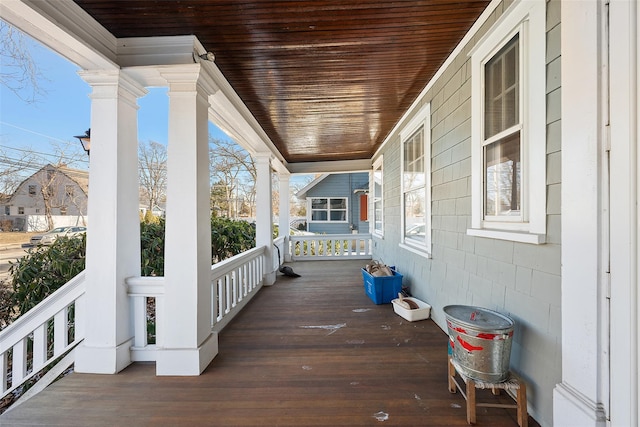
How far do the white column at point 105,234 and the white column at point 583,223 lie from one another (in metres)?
2.93

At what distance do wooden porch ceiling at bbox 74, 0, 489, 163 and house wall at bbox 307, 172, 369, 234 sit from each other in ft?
23.8

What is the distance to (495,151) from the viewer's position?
1938 mm

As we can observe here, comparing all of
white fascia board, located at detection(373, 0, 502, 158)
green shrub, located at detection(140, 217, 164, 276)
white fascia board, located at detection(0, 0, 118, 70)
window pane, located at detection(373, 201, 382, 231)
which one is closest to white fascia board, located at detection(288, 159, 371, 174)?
window pane, located at detection(373, 201, 382, 231)

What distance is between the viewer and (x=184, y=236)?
6.79 ft

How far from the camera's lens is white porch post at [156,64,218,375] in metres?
2.03

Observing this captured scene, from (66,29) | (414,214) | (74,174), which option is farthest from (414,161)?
(74,174)

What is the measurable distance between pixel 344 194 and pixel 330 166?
14.0 feet

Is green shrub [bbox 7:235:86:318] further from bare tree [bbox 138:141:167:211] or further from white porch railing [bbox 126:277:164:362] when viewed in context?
bare tree [bbox 138:141:167:211]

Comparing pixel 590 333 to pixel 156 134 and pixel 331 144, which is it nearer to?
pixel 331 144

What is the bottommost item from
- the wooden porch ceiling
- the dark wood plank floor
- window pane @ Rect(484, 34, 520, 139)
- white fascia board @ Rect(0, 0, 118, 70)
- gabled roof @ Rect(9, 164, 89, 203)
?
the dark wood plank floor

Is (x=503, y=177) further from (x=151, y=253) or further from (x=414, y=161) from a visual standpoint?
(x=151, y=253)

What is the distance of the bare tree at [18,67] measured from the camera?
2.64 meters

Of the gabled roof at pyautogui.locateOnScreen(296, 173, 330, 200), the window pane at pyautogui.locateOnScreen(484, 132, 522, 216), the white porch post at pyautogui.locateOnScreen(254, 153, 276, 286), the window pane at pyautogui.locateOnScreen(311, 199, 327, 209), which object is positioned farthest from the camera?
the window pane at pyautogui.locateOnScreen(311, 199, 327, 209)

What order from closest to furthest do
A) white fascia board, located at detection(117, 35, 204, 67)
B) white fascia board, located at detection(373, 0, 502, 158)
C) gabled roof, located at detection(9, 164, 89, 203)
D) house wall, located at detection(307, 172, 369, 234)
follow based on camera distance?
white fascia board, located at detection(373, 0, 502, 158)
white fascia board, located at detection(117, 35, 204, 67)
gabled roof, located at detection(9, 164, 89, 203)
house wall, located at detection(307, 172, 369, 234)
